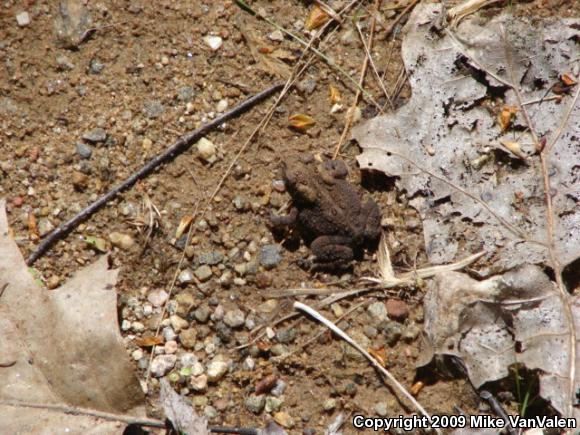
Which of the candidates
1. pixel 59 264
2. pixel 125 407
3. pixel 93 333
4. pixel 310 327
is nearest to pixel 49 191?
pixel 59 264

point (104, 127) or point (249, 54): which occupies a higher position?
point (249, 54)

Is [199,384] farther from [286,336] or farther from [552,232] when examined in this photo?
[552,232]

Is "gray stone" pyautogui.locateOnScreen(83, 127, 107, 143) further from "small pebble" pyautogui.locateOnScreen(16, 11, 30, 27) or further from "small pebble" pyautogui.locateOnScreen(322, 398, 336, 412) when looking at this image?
"small pebble" pyautogui.locateOnScreen(322, 398, 336, 412)

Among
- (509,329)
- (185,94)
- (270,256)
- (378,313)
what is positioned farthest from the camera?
(185,94)

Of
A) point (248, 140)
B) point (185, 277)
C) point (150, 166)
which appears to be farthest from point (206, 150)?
point (185, 277)

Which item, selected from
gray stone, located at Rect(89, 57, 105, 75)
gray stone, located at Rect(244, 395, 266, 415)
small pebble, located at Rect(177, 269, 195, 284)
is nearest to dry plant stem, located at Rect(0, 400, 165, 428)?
gray stone, located at Rect(244, 395, 266, 415)

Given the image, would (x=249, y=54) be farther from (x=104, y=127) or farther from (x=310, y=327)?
(x=310, y=327)

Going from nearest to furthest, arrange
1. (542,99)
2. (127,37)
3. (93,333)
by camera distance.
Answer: (93,333) → (542,99) → (127,37)
